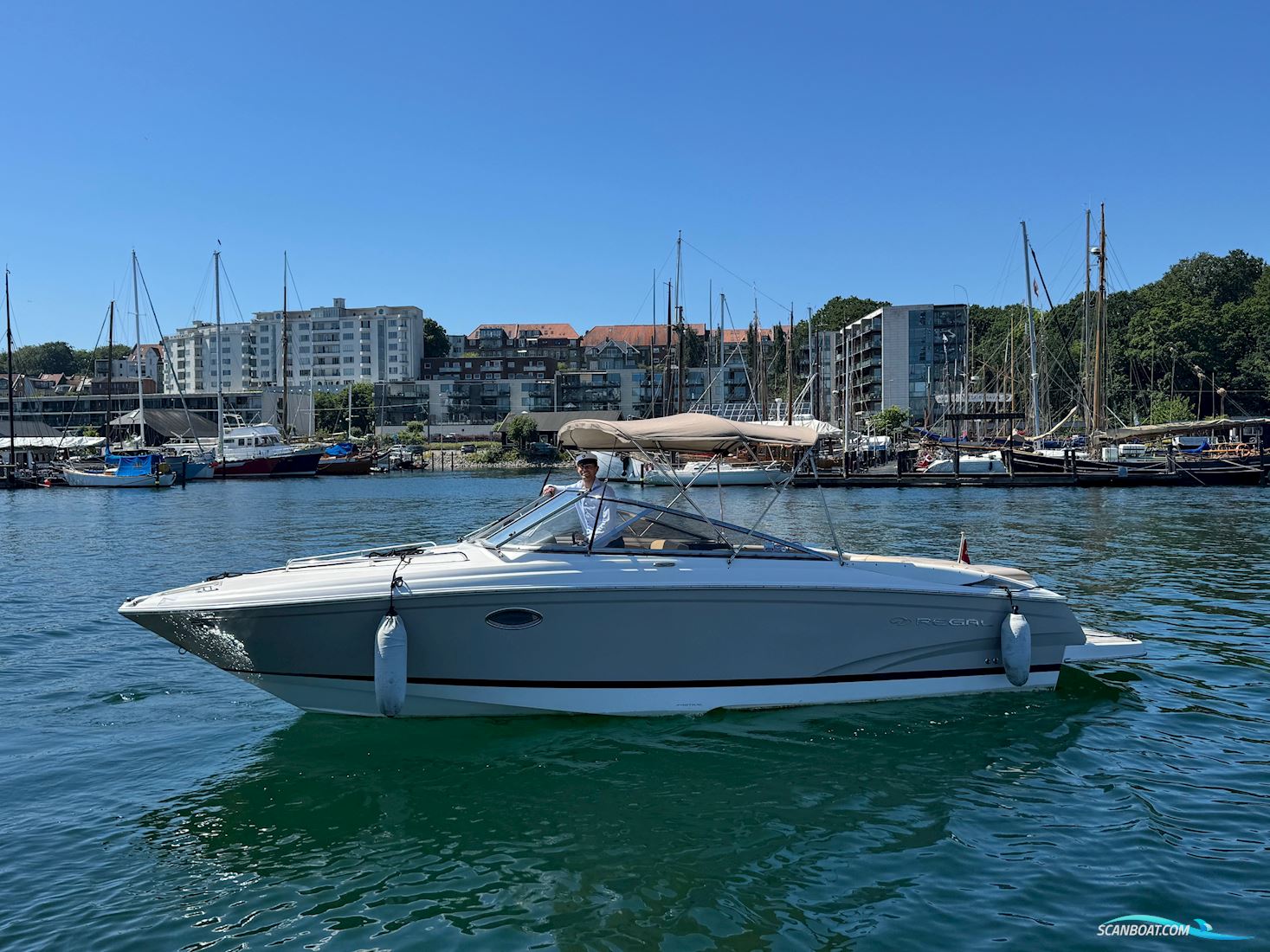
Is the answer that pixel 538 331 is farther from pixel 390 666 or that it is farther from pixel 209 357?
pixel 390 666

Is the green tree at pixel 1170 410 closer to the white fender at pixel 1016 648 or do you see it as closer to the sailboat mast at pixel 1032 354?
the sailboat mast at pixel 1032 354

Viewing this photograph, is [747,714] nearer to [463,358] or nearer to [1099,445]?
[1099,445]

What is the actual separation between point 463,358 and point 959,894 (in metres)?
136

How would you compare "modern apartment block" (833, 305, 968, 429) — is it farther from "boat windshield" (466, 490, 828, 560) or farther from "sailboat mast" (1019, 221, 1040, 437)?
"boat windshield" (466, 490, 828, 560)

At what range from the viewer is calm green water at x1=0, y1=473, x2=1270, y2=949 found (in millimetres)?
5074

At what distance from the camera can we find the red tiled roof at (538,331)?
15714 cm

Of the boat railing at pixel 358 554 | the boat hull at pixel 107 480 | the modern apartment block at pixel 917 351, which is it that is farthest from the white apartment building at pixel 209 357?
the boat railing at pixel 358 554

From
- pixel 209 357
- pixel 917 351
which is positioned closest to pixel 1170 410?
pixel 917 351

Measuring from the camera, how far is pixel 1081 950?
4762 millimetres

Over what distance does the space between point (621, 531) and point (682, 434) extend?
1180mm

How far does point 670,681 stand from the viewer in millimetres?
7664

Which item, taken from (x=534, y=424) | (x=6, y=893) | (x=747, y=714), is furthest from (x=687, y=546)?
(x=534, y=424)

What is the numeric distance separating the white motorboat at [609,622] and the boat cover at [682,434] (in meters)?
0.06

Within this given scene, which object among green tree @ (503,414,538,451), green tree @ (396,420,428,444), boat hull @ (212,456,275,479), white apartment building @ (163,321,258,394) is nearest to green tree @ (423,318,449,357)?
white apartment building @ (163,321,258,394)
